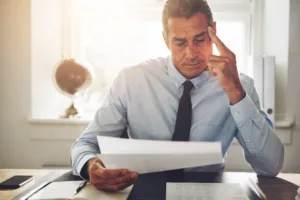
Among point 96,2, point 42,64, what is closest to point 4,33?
point 42,64

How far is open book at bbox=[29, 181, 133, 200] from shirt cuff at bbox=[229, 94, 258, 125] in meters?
0.39

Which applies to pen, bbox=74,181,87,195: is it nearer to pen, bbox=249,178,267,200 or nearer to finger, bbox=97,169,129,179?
finger, bbox=97,169,129,179

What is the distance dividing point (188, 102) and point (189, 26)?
250 millimetres

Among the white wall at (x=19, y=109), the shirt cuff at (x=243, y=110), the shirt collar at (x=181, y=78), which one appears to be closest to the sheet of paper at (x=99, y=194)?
the shirt cuff at (x=243, y=110)

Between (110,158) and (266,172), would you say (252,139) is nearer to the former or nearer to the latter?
(266,172)

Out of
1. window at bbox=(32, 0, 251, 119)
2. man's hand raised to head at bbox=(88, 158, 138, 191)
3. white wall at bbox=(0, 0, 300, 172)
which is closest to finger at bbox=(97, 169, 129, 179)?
man's hand raised to head at bbox=(88, 158, 138, 191)

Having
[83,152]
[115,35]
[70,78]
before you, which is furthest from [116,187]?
[115,35]

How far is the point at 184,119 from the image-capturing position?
1258 mm

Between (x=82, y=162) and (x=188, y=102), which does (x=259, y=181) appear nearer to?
(x=188, y=102)

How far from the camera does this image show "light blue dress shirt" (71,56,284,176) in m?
1.30

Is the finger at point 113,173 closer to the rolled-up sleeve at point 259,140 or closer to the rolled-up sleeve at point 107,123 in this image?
the rolled-up sleeve at point 107,123

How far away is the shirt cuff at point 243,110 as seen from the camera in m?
1.12

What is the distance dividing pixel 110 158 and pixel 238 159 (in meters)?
1.30

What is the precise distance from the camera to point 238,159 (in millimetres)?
2086
